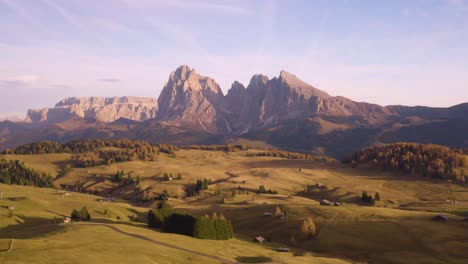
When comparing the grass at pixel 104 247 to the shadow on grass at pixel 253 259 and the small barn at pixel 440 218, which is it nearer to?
the shadow on grass at pixel 253 259

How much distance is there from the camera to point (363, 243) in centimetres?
10631

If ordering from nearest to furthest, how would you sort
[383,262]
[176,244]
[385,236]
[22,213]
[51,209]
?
1. [176,244]
2. [383,262]
3. [385,236]
4. [22,213]
5. [51,209]

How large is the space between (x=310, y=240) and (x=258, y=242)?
1431cm

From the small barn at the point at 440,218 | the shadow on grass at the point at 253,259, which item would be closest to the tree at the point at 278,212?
the small barn at the point at 440,218

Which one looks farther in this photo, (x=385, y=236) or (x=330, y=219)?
(x=330, y=219)

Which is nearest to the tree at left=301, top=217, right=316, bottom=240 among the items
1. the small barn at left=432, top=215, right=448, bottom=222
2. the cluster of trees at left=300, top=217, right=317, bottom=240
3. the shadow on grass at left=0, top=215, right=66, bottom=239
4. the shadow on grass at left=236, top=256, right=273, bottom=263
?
the cluster of trees at left=300, top=217, right=317, bottom=240

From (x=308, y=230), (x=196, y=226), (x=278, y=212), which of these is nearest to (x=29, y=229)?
(x=196, y=226)

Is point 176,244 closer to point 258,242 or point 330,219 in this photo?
point 258,242

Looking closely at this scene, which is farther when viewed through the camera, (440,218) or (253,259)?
(440,218)

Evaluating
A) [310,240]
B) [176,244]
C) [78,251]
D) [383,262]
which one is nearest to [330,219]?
[310,240]

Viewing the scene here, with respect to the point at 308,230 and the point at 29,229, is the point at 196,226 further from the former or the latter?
the point at 29,229

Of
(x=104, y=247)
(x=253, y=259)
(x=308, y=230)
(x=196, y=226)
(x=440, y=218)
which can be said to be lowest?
(x=308, y=230)

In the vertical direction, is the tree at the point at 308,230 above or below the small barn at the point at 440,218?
below

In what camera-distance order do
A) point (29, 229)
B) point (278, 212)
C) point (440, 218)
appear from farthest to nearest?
point (278, 212) < point (440, 218) < point (29, 229)
